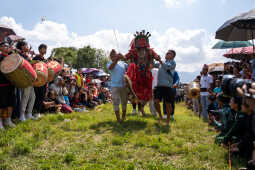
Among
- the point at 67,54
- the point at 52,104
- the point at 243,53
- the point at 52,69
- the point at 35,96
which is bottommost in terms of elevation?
the point at 52,104

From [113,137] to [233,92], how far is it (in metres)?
2.59

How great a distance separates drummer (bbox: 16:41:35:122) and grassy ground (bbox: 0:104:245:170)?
59 centimetres

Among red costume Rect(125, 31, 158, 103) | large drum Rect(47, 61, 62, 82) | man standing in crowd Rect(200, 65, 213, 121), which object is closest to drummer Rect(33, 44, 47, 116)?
large drum Rect(47, 61, 62, 82)

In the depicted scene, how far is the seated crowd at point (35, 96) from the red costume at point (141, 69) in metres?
2.65

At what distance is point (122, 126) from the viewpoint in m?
5.09

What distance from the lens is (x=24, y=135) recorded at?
4.09 metres

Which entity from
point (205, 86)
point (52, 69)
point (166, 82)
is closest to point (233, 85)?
point (166, 82)

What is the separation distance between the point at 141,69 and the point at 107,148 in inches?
102

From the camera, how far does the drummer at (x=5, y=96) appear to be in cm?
454

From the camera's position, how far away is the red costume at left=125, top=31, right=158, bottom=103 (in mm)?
5551

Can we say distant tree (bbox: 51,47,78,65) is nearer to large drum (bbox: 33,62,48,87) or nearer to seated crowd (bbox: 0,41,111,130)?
seated crowd (bbox: 0,41,111,130)

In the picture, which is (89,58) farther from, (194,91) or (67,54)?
(194,91)

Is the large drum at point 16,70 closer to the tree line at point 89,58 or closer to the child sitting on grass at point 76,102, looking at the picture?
the child sitting on grass at point 76,102

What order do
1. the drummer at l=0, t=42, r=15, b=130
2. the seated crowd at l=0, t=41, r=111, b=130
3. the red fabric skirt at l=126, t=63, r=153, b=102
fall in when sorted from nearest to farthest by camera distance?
1. the drummer at l=0, t=42, r=15, b=130
2. the seated crowd at l=0, t=41, r=111, b=130
3. the red fabric skirt at l=126, t=63, r=153, b=102
